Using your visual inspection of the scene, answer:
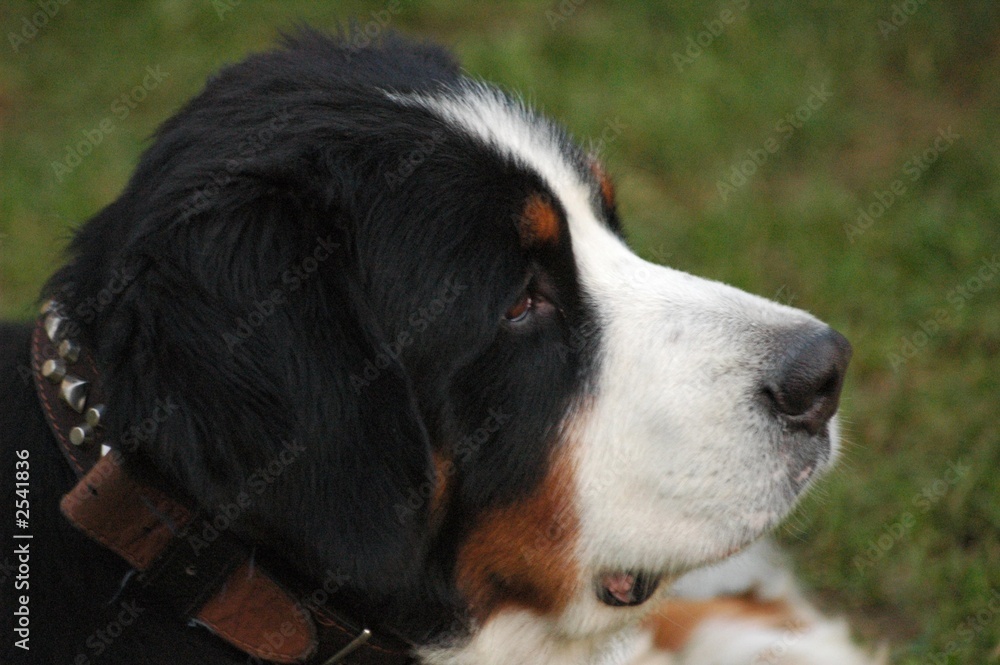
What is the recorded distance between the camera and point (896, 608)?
3.54m

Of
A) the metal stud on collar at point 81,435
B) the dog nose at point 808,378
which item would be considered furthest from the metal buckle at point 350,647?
the dog nose at point 808,378

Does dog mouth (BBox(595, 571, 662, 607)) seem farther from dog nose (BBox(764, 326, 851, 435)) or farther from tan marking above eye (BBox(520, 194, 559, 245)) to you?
tan marking above eye (BBox(520, 194, 559, 245))

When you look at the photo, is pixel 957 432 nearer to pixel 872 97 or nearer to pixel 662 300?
pixel 662 300

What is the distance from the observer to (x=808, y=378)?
2.47 meters

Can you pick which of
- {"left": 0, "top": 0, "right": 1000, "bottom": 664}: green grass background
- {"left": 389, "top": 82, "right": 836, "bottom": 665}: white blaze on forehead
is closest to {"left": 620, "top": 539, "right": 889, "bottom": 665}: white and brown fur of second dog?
{"left": 0, "top": 0, "right": 1000, "bottom": 664}: green grass background

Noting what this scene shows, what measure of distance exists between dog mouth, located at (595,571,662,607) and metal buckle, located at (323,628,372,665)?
1.78 ft

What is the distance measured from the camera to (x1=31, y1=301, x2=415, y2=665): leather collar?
6.91ft

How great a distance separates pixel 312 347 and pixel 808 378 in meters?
1.07

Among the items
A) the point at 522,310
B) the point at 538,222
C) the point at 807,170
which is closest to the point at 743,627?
the point at 522,310

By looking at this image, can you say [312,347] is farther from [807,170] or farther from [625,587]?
[807,170]

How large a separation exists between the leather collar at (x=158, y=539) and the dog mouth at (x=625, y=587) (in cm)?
61

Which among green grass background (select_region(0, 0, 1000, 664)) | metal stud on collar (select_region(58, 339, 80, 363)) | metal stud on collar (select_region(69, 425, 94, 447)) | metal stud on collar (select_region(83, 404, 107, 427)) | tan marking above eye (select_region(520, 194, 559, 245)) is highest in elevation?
tan marking above eye (select_region(520, 194, 559, 245))

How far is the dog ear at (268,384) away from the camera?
208 cm

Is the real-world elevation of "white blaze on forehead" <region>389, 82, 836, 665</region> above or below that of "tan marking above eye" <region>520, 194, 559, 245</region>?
below
